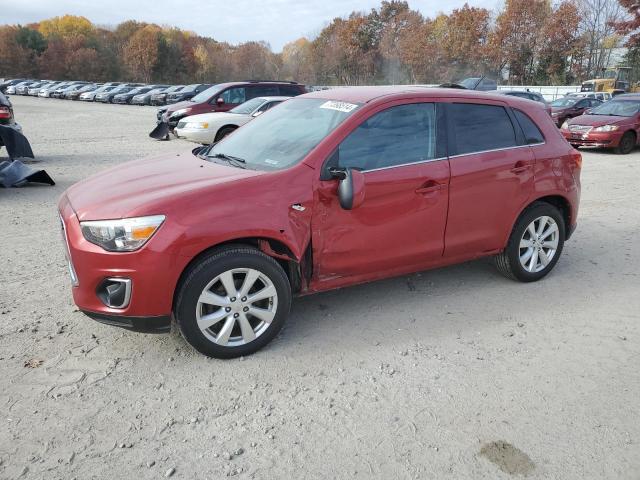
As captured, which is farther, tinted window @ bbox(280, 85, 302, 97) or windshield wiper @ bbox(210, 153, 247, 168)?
tinted window @ bbox(280, 85, 302, 97)

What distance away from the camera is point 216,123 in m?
13.8

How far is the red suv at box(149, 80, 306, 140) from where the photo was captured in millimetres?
15756

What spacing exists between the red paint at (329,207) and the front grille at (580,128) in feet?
34.4

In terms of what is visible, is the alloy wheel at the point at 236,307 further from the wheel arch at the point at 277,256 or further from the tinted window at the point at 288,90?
the tinted window at the point at 288,90

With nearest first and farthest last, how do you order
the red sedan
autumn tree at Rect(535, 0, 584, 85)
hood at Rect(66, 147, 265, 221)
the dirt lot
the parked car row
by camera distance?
the dirt lot → hood at Rect(66, 147, 265, 221) → the red sedan → the parked car row → autumn tree at Rect(535, 0, 584, 85)

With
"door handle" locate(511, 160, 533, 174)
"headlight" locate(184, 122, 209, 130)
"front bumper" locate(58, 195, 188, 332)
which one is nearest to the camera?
"front bumper" locate(58, 195, 188, 332)

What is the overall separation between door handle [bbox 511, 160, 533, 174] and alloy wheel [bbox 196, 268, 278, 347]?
2.38 meters

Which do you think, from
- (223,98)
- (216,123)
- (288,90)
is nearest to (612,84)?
(288,90)

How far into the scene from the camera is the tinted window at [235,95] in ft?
52.8

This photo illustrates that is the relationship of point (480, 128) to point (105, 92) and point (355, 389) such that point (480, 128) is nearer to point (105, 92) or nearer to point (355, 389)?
point (355, 389)

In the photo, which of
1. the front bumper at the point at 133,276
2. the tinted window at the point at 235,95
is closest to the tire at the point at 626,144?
the tinted window at the point at 235,95

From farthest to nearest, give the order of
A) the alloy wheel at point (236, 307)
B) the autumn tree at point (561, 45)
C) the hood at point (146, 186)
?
the autumn tree at point (561, 45)
the alloy wheel at point (236, 307)
the hood at point (146, 186)

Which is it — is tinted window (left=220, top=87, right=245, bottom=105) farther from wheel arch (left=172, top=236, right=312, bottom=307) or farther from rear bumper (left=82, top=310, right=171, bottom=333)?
rear bumper (left=82, top=310, right=171, bottom=333)

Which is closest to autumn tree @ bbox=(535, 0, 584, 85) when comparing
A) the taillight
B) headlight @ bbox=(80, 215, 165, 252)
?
the taillight
